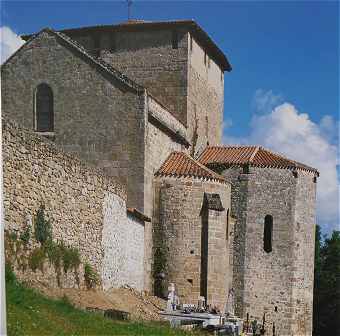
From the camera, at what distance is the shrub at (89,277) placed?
16.6m

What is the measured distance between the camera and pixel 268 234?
1029 inches

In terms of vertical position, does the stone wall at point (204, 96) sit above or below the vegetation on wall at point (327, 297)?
above

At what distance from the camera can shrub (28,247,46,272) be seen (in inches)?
533

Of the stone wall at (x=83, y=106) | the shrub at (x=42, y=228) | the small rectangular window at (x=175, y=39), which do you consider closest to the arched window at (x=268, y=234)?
the stone wall at (x=83, y=106)

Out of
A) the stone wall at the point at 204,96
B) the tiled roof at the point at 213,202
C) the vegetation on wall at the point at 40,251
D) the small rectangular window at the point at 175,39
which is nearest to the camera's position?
the vegetation on wall at the point at 40,251

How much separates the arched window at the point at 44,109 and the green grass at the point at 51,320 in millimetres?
10144

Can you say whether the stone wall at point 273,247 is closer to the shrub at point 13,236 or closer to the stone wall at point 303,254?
the stone wall at point 303,254

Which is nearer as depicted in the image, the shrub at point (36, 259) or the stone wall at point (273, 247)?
the shrub at point (36, 259)

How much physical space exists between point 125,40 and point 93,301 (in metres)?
14.1

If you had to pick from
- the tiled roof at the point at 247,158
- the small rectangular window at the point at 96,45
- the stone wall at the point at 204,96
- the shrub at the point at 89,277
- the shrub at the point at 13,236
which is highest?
the small rectangular window at the point at 96,45

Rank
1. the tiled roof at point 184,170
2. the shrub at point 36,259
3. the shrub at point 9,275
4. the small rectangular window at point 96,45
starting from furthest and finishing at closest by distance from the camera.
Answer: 1. the small rectangular window at point 96,45
2. the tiled roof at point 184,170
3. the shrub at point 36,259
4. the shrub at point 9,275

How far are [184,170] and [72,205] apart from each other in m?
7.62

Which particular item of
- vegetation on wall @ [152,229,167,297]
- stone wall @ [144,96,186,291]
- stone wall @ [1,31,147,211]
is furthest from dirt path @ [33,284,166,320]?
stone wall @ [1,31,147,211]

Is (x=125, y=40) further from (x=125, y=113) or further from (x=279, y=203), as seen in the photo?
(x=279, y=203)
